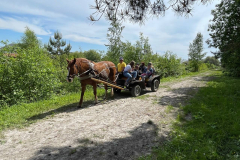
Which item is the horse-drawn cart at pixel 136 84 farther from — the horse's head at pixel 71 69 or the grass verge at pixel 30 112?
the horse's head at pixel 71 69

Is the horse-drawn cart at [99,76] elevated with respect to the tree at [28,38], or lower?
lower

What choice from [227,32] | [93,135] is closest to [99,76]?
[93,135]

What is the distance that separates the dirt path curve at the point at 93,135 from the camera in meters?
3.24

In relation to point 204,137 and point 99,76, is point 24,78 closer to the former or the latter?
point 99,76

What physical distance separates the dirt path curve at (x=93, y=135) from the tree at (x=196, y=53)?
103ft

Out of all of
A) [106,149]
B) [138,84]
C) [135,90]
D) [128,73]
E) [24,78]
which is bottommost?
[106,149]

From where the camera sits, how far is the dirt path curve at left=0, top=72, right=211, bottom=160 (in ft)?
10.6

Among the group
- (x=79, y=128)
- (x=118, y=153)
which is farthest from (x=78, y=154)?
(x=79, y=128)

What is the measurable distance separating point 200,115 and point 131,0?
4149mm

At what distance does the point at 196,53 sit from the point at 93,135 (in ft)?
118

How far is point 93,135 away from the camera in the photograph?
3.97 metres

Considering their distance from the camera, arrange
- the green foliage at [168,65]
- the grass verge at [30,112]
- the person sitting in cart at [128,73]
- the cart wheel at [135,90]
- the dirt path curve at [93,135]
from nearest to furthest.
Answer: the dirt path curve at [93,135], the grass verge at [30,112], the person sitting in cart at [128,73], the cart wheel at [135,90], the green foliage at [168,65]

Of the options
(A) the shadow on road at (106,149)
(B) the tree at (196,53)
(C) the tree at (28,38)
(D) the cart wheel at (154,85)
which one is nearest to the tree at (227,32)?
(D) the cart wheel at (154,85)

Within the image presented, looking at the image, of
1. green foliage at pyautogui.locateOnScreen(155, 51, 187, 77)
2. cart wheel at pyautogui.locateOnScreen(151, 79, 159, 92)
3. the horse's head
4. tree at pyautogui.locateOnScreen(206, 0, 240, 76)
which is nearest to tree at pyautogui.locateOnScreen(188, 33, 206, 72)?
green foliage at pyautogui.locateOnScreen(155, 51, 187, 77)
